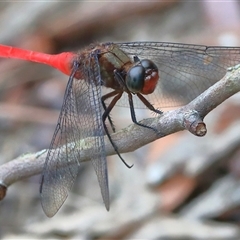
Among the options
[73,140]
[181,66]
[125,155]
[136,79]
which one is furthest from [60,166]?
[125,155]

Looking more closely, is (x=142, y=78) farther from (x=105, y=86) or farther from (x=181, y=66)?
(x=181, y=66)

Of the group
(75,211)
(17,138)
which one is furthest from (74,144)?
(17,138)

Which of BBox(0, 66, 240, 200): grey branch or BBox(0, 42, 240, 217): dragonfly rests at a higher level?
BBox(0, 42, 240, 217): dragonfly

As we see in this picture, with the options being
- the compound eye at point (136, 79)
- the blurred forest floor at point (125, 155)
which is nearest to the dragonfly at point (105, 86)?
the compound eye at point (136, 79)

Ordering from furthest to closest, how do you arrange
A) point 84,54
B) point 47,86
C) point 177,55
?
point 47,86 < point 177,55 < point 84,54

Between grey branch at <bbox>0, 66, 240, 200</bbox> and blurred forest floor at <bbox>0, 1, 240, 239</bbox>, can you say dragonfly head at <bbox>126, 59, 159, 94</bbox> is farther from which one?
blurred forest floor at <bbox>0, 1, 240, 239</bbox>

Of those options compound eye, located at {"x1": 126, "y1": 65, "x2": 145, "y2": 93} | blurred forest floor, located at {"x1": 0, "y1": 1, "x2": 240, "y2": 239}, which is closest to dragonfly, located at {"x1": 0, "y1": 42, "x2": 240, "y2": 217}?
compound eye, located at {"x1": 126, "y1": 65, "x2": 145, "y2": 93}

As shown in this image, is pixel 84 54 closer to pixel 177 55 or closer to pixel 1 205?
pixel 177 55
